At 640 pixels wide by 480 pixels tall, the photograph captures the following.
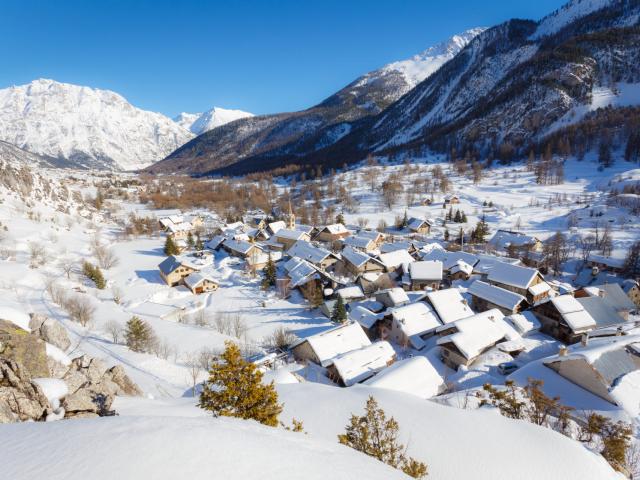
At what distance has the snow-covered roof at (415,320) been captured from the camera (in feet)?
89.8

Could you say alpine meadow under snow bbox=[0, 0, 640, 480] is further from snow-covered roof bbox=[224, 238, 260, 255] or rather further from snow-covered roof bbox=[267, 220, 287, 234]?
snow-covered roof bbox=[224, 238, 260, 255]

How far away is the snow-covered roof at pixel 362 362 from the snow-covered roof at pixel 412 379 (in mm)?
1990

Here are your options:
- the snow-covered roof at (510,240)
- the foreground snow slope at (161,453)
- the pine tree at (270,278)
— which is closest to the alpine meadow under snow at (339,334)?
the foreground snow slope at (161,453)

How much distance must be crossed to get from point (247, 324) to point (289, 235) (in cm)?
2931

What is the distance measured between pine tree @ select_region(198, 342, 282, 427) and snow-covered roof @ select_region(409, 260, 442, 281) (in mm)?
34675

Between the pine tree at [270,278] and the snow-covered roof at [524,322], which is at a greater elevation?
the pine tree at [270,278]

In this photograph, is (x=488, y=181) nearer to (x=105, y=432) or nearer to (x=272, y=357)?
(x=272, y=357)

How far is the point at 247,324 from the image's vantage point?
33.1m

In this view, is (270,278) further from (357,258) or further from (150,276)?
(150,276)

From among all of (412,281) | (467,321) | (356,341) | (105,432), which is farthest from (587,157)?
(105,432)

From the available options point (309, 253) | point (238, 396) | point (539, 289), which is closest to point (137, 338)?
point (238, 396)

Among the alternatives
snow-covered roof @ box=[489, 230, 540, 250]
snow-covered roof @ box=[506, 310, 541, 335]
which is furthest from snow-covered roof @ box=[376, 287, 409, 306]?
snow-covered roof @ box=[489, 230, 540, 250]

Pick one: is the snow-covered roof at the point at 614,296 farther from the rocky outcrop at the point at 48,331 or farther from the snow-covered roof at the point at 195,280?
the snow-covered roof at the point at 195,280

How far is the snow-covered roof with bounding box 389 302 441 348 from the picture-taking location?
27.4m
